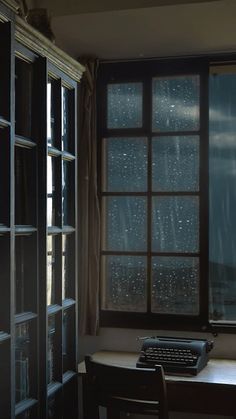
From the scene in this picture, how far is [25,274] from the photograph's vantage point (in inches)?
106

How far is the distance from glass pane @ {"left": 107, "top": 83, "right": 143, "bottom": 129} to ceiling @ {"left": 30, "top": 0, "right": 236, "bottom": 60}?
228mm

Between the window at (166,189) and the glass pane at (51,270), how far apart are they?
1.14 m

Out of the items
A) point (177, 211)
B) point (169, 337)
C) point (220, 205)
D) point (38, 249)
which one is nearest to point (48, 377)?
point (38, 249)

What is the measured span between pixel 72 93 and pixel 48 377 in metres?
1.49

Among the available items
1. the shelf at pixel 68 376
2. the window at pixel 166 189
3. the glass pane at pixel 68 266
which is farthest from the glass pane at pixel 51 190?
the window at pixel 166 189

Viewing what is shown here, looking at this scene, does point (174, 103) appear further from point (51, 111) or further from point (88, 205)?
point (51, 111)

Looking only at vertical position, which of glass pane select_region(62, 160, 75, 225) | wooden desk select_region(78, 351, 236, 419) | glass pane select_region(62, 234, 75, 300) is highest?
glass pane select_region(62, 160, 75, 225)

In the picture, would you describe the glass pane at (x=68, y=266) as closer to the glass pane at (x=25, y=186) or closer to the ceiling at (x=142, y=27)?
the glass pane at (x=25, y=186)

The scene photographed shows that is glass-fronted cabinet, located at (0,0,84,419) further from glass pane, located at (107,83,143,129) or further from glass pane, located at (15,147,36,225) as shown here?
glass pane, located at (107,83,143,129)

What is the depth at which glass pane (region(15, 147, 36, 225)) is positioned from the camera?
262 cm

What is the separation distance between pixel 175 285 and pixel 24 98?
1848mm

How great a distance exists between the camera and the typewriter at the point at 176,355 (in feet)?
10.9

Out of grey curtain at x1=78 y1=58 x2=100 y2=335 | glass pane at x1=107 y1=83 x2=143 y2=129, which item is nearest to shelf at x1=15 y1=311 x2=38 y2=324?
grey curtain at x1=78 y1=58 x2=100 y2=335

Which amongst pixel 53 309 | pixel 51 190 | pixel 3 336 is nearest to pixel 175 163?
pixel 51 190
